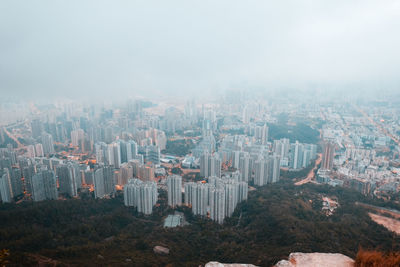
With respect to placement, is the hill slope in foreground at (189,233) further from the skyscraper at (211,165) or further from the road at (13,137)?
the road at (13,137)

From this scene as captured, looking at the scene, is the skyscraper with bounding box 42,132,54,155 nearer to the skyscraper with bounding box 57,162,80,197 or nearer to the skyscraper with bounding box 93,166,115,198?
the skyscraper with bounding box 57,162,80,197

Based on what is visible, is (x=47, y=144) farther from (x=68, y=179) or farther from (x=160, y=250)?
(x=160, y=250)

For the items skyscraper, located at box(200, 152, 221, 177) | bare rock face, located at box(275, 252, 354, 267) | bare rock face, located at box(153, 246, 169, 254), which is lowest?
bare rock face, located at box(153, 246, 169, 254)

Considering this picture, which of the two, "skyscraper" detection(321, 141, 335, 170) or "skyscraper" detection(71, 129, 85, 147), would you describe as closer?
"skyscraper" detection(321, 141, 335, 170)

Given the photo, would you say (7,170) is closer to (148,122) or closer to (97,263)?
(97,263)

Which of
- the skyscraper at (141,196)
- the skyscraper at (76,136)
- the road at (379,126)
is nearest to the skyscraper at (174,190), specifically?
the skyscraper at (141,196)

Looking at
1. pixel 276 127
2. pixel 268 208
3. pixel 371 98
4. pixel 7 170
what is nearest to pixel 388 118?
pixel 371 98

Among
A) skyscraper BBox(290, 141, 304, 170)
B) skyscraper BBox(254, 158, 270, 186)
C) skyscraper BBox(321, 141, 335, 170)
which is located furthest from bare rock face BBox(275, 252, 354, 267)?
skyscraper BBox(290, 141, 304, 170)
